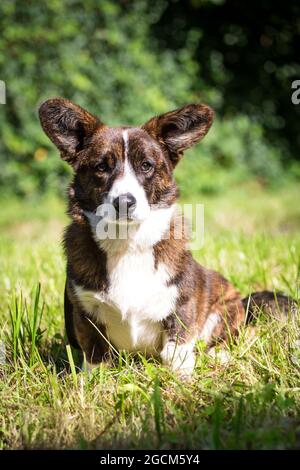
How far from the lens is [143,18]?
835 centimetres

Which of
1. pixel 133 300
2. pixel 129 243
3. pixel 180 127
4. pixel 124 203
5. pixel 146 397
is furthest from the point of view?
pixel 180 127

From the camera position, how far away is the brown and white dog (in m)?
2.89

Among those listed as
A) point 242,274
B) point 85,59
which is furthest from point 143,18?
point 242,274

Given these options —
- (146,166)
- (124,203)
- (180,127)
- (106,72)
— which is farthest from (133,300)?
(106,72)

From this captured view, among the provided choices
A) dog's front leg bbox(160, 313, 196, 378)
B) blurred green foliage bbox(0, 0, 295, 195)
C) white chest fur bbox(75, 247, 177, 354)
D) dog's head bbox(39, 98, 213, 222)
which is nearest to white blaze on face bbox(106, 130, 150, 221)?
dog's head bbox(39, 98, 213, 222)

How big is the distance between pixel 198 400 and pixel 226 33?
754 centimetres

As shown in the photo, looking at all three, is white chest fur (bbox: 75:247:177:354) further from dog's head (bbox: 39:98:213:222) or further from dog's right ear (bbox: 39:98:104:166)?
dog's right ear (bbox: 39:98:104:166)

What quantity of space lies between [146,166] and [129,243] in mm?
381

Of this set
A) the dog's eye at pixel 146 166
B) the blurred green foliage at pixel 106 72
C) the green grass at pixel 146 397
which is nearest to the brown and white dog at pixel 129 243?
the dog's eye at pixel 146 166

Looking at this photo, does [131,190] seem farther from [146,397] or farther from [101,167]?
[146,397]

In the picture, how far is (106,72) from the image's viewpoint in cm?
820

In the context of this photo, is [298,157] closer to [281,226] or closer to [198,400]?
[281,226]
